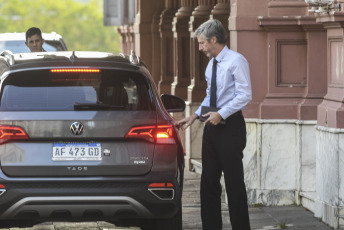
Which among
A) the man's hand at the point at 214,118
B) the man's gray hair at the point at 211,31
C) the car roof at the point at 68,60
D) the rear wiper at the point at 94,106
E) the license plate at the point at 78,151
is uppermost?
the man's gray hair at the point at 211,31

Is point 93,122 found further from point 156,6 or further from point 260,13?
point 156,6

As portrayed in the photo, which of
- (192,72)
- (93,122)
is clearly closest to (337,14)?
(93,122)

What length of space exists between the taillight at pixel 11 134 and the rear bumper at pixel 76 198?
314 mm

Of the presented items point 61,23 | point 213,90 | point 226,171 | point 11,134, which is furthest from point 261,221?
point 61,23

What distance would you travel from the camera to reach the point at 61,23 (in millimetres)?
141625

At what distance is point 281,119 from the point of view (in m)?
12.2

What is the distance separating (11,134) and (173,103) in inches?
66.4

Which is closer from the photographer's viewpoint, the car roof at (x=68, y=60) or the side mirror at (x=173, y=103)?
the car roof at (x=68, y=60)

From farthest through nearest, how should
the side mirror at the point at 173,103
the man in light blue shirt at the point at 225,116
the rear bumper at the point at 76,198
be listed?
the side mirror at the point at 173,103, the man in light blue shirt at the point at 225,116, the rear bumper at the point at 76,198

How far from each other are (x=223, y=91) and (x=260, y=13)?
331 centimetres

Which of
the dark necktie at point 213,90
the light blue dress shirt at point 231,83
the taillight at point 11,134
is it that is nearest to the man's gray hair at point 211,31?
the light blue dress shirt at point 231,83

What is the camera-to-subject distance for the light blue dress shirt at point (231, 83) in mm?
8992

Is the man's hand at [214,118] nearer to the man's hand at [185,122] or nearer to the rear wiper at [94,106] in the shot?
the man's hand at [185,122]

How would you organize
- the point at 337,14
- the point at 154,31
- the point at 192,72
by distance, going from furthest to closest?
the point at 154,31
the point at 192,72
the point at 337,14
